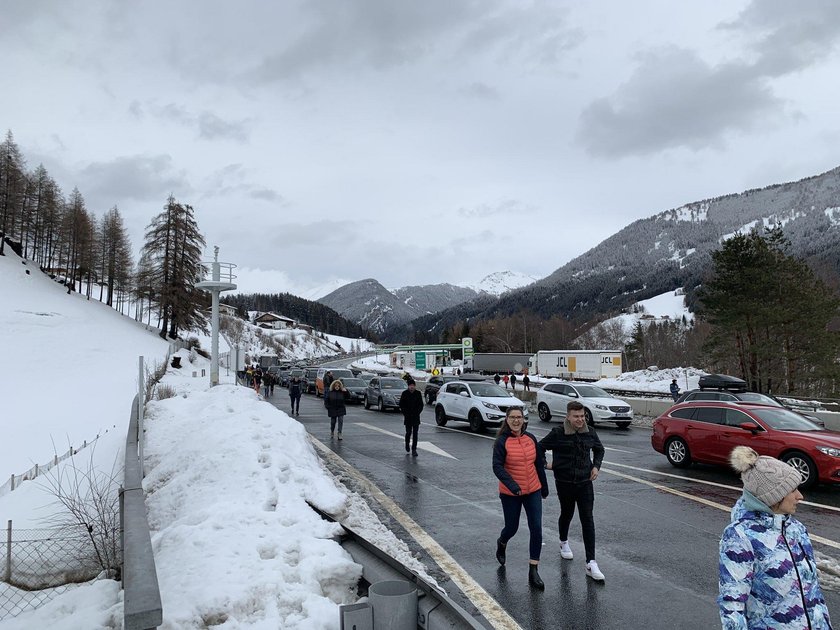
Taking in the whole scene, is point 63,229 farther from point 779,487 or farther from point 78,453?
point 779,487

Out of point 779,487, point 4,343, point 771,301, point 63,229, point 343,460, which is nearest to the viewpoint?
point 779,487

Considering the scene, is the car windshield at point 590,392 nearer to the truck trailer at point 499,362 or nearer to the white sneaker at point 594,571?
the white sneaker at point 594,571

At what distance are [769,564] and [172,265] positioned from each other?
62.1 m

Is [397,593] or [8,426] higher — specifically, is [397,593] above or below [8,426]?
above

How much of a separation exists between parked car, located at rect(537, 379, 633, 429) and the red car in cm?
594

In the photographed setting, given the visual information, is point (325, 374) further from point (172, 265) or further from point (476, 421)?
point (172, 265)

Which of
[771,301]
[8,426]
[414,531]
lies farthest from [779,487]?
[771,301]

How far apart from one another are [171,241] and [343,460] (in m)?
52.8

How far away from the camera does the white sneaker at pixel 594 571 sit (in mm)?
5645

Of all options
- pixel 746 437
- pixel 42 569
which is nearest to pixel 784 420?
pixel 746 437

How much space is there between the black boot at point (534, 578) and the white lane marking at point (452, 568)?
52 cm

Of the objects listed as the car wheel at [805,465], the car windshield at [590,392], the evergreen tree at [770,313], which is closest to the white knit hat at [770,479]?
the car wheel at [805,465]

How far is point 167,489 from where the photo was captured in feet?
24.8

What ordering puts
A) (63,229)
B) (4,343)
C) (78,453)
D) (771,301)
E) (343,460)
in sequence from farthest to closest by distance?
(63,229) < (4,343) < (771,301) < (78,453) < (343,460)
